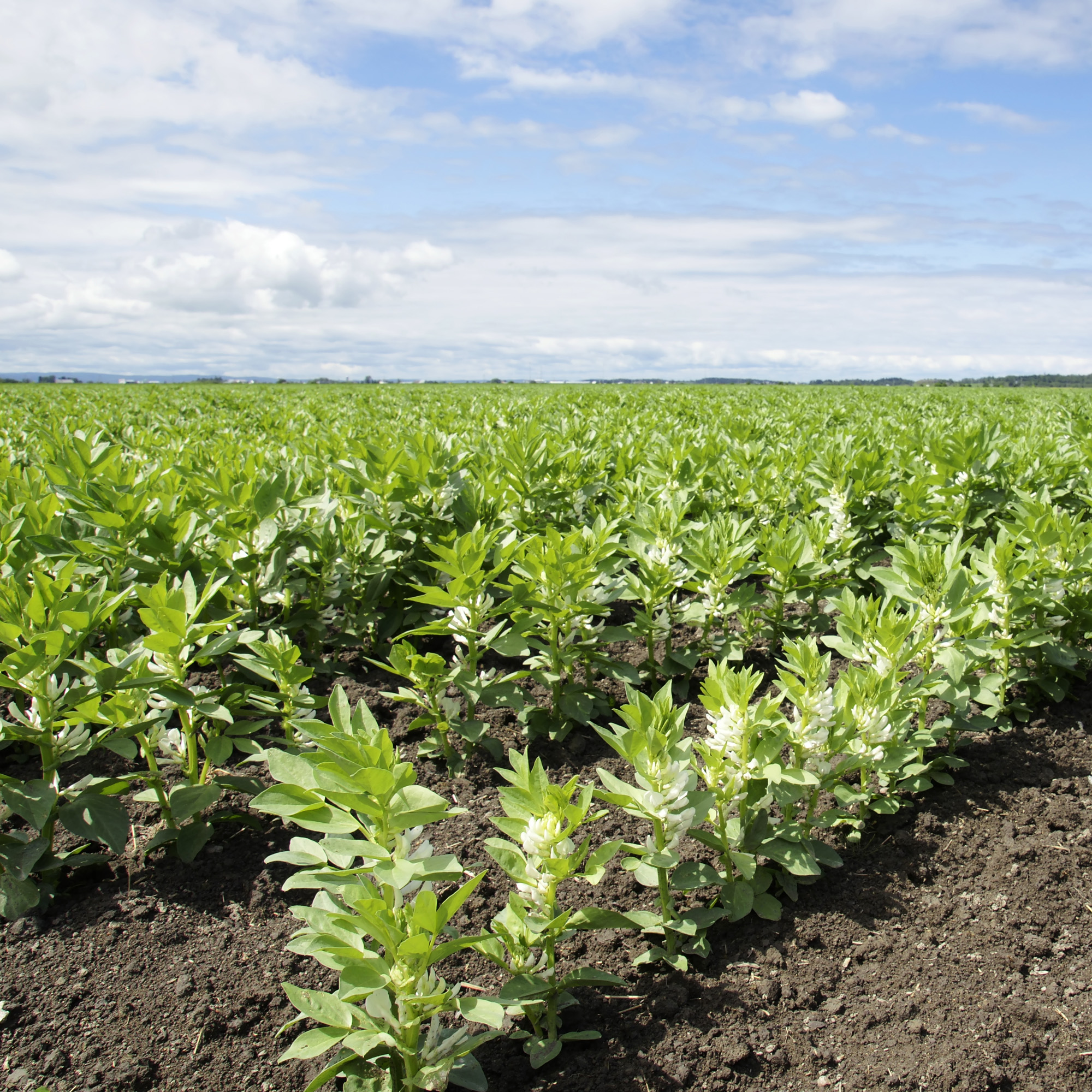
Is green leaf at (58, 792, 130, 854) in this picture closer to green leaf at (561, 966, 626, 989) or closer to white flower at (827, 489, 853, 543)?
green leaf at (561, 966, 626, 989)

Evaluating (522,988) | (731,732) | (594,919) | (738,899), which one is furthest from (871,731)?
(522,988)

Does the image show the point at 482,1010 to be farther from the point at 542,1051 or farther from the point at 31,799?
the point at 31,799

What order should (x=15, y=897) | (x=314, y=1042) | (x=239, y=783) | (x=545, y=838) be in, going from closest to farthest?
(x=314, y=1042)
(x=545, y=838)
(x=15, y=897)
(x=239, y=783)

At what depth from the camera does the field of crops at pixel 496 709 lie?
196 cm

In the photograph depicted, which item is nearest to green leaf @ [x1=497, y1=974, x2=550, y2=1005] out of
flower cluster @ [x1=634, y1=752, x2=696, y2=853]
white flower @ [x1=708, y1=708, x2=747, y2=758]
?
flower cluster @ [x1=634, y1=752, x2=696, y2=853]

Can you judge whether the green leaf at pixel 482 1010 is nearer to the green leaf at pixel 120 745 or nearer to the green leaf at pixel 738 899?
the green leaf at pixel 738 899

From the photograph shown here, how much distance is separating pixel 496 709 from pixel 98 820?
72.1 inches

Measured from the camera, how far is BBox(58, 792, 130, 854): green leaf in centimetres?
251

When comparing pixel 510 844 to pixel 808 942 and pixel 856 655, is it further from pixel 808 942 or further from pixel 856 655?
pixel 856 655

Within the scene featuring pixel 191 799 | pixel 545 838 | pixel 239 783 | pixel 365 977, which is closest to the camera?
pixel 365 977

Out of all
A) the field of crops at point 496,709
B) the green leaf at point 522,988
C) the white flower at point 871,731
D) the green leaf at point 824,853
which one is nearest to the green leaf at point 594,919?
the field of crops at point 496,709

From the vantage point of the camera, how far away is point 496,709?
388cm

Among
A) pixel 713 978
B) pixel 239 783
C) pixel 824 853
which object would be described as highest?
pixel 239 783

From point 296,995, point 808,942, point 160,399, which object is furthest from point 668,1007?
point 160,399
